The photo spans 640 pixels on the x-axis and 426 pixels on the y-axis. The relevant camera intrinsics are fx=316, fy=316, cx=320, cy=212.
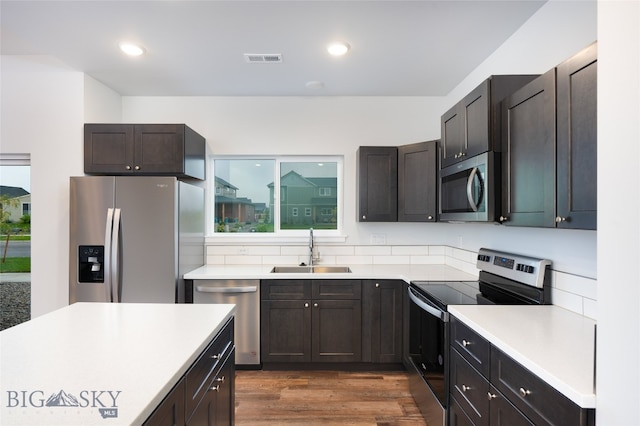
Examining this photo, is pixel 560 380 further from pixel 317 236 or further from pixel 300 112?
pixel 300 112

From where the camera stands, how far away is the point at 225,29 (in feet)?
7.01

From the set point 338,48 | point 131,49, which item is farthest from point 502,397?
point 131,49

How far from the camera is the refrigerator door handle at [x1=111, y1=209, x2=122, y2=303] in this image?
2.57 metres

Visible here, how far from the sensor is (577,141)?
1.22 meters

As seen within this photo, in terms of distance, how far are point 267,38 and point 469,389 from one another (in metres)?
2.48

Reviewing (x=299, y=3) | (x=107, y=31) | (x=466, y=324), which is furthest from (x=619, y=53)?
(x=107, y=31)

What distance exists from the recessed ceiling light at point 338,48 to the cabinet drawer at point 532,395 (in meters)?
2.12

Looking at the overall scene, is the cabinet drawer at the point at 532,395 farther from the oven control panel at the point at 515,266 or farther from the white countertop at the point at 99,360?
the white countertop at the point at 99,360

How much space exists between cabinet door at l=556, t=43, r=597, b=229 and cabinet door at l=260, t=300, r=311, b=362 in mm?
2057

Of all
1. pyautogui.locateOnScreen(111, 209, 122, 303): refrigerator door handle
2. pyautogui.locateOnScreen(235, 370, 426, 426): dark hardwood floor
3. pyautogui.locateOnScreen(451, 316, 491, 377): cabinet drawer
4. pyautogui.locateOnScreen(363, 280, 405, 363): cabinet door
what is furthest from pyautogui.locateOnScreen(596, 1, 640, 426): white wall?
pyautogui.locateOnScreen(111, 209, 122, 303): refrigerator door handle

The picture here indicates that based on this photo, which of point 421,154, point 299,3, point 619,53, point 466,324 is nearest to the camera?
point 619,53

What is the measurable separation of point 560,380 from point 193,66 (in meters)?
3.05

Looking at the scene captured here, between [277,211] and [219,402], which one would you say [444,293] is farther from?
[277,211]

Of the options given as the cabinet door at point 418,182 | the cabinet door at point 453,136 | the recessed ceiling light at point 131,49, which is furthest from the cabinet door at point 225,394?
the recessed ceiling light at point 131,49
